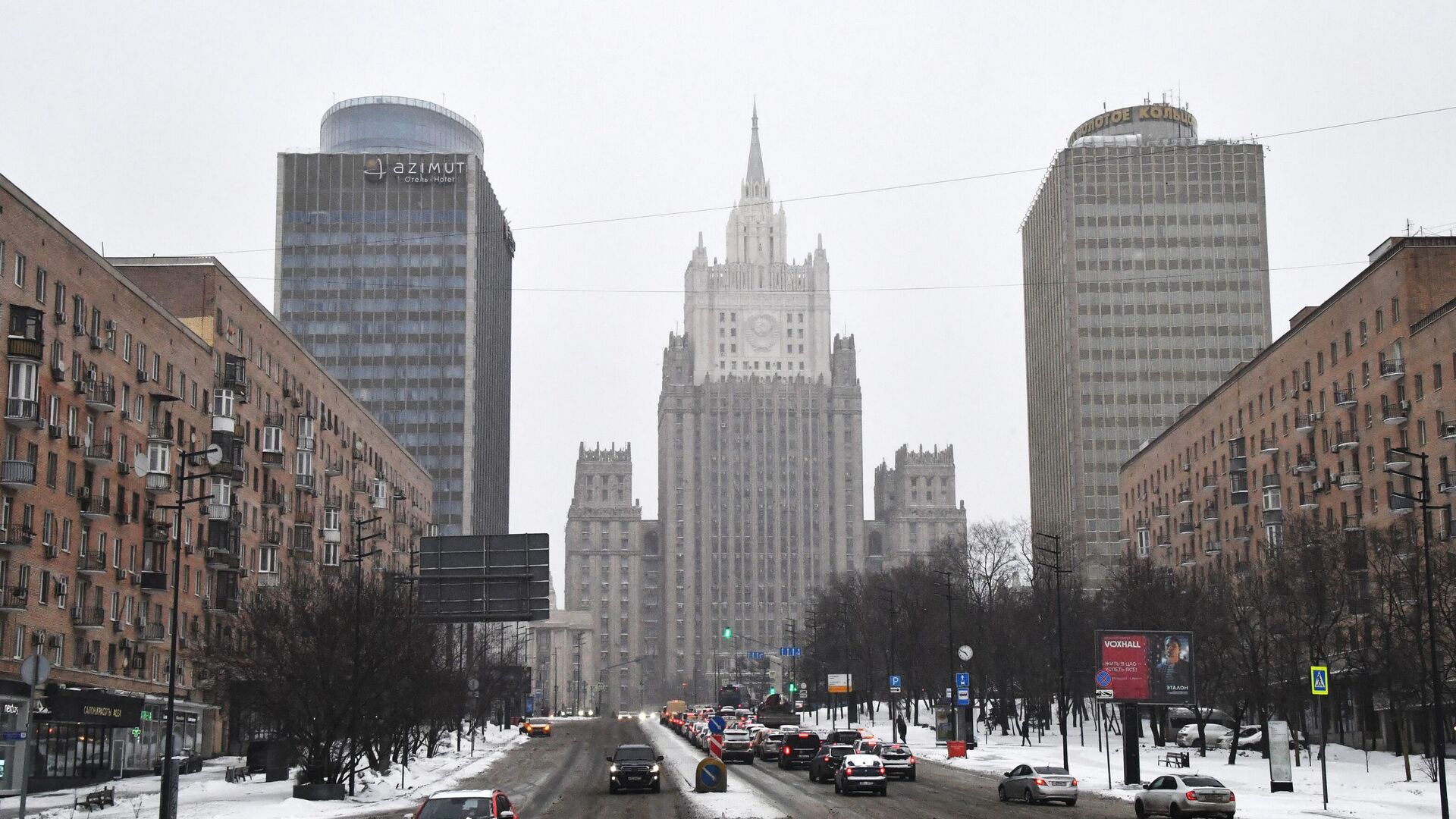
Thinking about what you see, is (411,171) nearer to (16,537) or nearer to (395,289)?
(395,289)

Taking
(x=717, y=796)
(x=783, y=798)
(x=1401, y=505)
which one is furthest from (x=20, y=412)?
(x=1401, y=505)

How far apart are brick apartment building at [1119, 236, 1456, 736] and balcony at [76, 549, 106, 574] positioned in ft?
171

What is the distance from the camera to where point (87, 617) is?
64.0 meters

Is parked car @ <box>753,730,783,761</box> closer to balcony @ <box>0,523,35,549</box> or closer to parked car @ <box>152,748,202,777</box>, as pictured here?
parked car @ <box>152,748,202,777</box>

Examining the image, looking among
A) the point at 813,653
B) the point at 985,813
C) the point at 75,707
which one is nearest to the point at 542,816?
the point at 985,813

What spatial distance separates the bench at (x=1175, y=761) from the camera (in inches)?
2419

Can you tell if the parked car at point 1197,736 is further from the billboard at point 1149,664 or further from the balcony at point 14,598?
the balcony at point 14,598

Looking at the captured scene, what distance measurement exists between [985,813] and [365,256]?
502ft

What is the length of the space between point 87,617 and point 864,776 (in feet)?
110

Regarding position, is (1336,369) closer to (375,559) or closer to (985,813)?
(985,813)

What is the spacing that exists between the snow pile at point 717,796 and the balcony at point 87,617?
24.3 metres

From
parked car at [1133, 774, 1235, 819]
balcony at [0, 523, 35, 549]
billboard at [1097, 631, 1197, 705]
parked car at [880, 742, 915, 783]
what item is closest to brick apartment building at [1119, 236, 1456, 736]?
billboard at [1097, 631, 1197, 705]

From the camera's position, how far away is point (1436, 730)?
49.2 metres

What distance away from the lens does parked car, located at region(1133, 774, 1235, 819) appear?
40.2 metres
